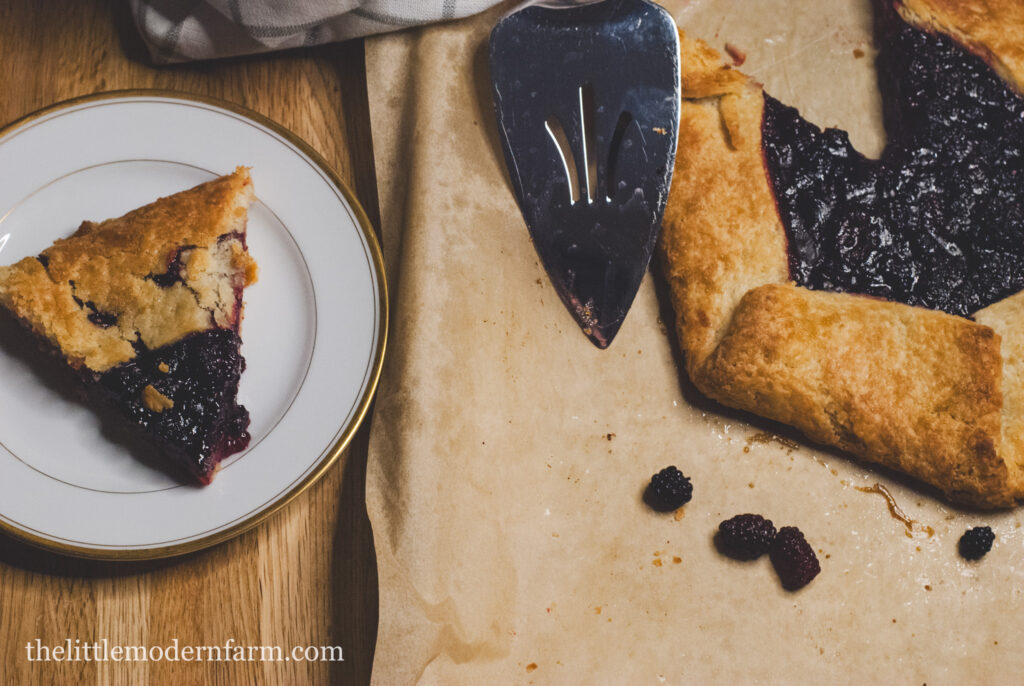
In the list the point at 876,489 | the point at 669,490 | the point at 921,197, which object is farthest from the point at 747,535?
the point at 921,197

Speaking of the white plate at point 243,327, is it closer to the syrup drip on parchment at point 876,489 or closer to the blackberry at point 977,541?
the syrup drip on parchment at point 876,489

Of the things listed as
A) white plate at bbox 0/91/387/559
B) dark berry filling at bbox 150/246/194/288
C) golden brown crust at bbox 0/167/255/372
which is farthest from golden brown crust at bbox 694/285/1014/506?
dark berry filling at bbox 150/246/194/288

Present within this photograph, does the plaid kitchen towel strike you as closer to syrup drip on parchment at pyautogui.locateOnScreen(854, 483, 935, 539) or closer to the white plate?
the white plate

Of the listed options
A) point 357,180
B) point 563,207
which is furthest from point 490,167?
point 357,180

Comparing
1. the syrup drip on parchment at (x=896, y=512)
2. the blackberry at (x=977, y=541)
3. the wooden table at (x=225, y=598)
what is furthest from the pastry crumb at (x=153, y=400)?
the blackberry at (x=977, y=541)

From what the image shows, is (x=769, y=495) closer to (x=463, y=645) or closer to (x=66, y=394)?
(x=463, y=645)
